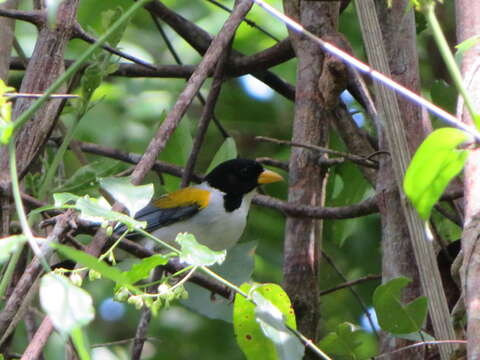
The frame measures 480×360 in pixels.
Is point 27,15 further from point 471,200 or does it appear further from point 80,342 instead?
point 80,342

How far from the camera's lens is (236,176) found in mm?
4629

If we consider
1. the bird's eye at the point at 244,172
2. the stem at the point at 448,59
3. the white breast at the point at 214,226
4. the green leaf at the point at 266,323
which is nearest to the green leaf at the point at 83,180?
the green leaf at the point at 266,323

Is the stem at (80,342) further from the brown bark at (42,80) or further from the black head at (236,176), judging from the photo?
the black head at (236,176)

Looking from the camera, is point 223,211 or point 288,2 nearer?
point 288,2

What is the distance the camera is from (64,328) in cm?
100

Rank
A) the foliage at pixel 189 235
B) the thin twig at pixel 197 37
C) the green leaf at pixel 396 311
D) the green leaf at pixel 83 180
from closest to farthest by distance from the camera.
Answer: the foliage at pixel 189 235, the green leaf at pixel 396 311, the green leaf at pixel 83 180, the thin twig at pixel 197 37

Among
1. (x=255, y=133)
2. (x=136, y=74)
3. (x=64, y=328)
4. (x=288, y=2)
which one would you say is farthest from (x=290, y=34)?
(x=64, y=328)

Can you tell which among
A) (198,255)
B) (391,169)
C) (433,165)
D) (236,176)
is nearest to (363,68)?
(433,165)

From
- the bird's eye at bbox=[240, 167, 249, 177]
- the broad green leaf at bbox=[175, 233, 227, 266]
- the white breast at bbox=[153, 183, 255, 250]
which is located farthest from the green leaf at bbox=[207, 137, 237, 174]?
the broad green leaf at bbox=[175, 233, 227, 266]

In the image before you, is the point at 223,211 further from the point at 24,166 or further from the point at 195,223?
the point at 24,166

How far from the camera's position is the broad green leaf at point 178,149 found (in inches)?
127

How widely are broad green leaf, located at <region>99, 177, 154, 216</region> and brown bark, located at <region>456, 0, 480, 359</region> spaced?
0.61 metres

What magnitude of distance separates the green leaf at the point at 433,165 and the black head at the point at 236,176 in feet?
9.96

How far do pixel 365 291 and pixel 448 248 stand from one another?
1451 mm
